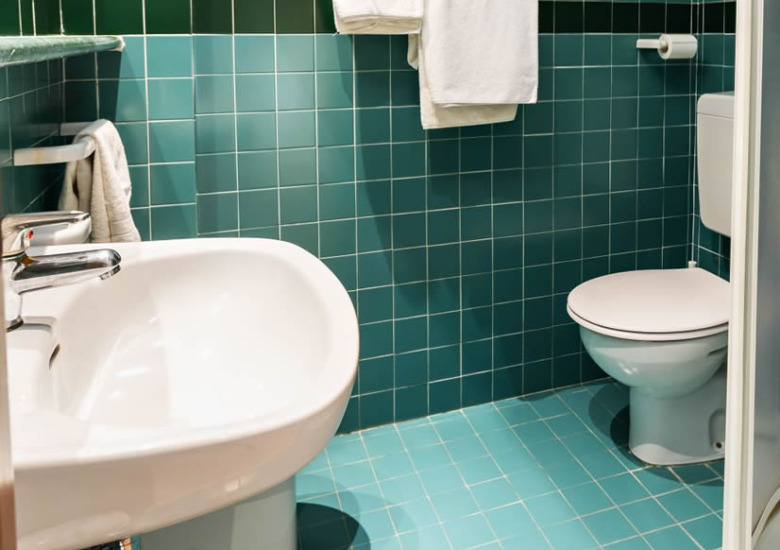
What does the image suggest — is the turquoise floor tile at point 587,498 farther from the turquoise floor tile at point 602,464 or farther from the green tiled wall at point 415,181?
the green tiled wall at point 415,181

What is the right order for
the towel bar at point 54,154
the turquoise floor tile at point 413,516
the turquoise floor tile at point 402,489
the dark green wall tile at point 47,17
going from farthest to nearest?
the turquoise floor tile at point 402,489, the turquoise floor tile at point 413,516, the dark green wall tile at point 47,17, the towel bar at point 54,154

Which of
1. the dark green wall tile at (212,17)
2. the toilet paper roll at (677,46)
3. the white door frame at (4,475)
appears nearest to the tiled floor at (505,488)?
the toilet paper roll at (677,46)

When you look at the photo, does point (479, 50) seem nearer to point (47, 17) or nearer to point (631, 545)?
point (47, 17)

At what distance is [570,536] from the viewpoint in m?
1.79

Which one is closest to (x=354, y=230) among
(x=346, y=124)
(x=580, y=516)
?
(x=346, y=124)

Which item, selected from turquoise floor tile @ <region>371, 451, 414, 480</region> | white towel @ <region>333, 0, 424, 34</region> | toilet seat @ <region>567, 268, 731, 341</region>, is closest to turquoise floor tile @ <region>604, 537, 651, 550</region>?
toilet seat @ <region>567, 268, 731, 341</region>

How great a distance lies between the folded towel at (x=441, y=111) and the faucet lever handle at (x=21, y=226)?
125 cm

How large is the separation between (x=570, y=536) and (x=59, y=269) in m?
1.37

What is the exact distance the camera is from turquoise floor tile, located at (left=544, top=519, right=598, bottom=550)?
175 centimetres

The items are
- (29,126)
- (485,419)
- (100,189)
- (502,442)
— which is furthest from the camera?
(485,419)

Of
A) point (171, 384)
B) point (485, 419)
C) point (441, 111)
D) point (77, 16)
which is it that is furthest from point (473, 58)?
point (171, 384)

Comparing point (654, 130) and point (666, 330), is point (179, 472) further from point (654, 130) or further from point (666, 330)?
point (654, 130)

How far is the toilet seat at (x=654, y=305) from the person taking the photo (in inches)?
73.2

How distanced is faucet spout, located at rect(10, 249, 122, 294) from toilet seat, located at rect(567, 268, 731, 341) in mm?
1340
